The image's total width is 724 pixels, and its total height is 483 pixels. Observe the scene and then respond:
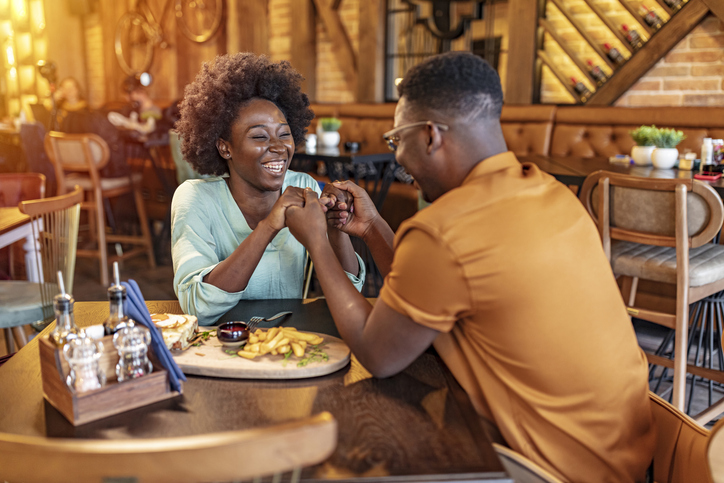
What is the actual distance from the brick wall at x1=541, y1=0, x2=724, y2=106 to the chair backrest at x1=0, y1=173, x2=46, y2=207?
4.07 meters

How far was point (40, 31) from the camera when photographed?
9.59 m

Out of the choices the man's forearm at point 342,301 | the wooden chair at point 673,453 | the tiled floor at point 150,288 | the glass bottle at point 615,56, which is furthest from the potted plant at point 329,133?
the wooden chair at point 673,453

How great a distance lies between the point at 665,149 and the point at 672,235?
1.18 meters

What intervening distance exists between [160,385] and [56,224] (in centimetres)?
178

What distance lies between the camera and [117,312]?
42.4 inches

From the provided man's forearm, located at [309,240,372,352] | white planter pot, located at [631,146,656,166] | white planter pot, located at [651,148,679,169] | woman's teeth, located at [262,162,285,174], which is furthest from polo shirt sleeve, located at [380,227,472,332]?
white planter pot, located at [631,146,656,166]

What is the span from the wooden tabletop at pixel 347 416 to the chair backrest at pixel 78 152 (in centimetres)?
380

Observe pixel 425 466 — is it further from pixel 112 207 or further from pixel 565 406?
pixel 112 207

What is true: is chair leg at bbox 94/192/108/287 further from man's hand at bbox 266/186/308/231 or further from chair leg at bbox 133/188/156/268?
man's hand at bbox 266/186/308/231

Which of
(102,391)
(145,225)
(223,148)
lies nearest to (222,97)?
(223,148)

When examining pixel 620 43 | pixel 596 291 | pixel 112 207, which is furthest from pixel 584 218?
pixel 112 207

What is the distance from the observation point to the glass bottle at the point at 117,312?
3.47 feet

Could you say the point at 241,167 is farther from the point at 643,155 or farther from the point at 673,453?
the point at 643,155

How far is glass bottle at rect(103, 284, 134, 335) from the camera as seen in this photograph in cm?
106
